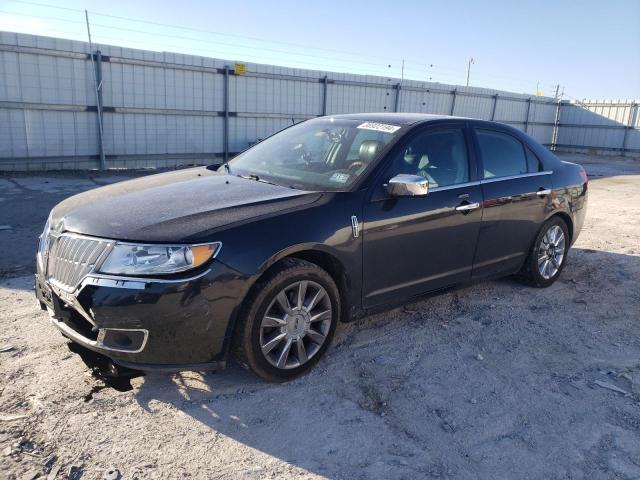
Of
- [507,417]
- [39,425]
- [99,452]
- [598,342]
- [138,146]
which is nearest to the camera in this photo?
[99,452]

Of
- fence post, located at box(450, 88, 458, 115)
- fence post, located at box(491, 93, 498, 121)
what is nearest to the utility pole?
fence post, located at box(450, 88, 458, 115)

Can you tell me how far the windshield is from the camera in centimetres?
382

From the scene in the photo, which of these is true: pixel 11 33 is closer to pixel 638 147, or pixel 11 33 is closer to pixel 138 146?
pixel 138 146

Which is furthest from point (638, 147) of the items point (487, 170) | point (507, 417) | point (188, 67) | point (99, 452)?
point (99, 452)

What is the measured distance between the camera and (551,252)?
539 cm

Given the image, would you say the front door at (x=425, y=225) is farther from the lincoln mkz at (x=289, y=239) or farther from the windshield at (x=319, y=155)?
the windshield at (x=319, y=155)

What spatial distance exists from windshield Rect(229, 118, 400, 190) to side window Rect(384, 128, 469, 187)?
0.19m

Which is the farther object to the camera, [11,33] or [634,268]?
[11,33]

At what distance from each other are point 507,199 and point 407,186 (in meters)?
1.52

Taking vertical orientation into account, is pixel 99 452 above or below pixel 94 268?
below

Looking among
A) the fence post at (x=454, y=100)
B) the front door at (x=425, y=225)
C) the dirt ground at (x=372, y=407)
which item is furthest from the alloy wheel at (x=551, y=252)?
the fence post at (x=454, y=100)

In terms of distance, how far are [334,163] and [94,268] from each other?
189 centimetres

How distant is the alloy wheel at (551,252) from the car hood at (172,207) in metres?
2.85

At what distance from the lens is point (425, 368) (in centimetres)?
365
